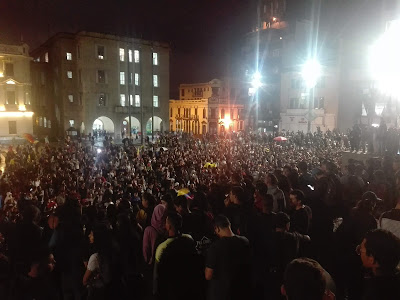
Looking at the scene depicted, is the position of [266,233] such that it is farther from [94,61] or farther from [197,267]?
[94,61]

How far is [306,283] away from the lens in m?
2.58

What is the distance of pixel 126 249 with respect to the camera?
4.94 metres

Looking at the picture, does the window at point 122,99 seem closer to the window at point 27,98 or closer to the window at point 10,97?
the window at point 27,98

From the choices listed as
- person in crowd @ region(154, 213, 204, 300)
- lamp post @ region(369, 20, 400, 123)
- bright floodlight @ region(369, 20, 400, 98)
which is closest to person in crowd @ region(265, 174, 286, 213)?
person in crowd @ region(154, 213, 204, 300)

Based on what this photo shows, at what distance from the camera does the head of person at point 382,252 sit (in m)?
2.92

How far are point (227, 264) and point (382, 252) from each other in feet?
5.47

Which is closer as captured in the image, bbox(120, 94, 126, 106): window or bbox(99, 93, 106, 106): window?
bbox(99, 93, 106, 106): window

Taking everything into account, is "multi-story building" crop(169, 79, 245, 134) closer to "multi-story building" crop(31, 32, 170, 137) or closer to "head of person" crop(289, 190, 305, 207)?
"multi-story building" crop(31, 32, 170, 137)

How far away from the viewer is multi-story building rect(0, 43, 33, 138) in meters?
38.1

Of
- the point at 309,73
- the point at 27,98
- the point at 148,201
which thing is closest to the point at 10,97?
the point at 27,98

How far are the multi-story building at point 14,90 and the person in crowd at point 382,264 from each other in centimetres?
4248

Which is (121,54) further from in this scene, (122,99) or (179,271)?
(179,271)

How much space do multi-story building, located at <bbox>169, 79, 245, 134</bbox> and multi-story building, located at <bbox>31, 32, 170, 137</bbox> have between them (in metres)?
9.66

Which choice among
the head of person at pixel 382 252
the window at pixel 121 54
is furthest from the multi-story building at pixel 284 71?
the head of person at pixel 382 252
